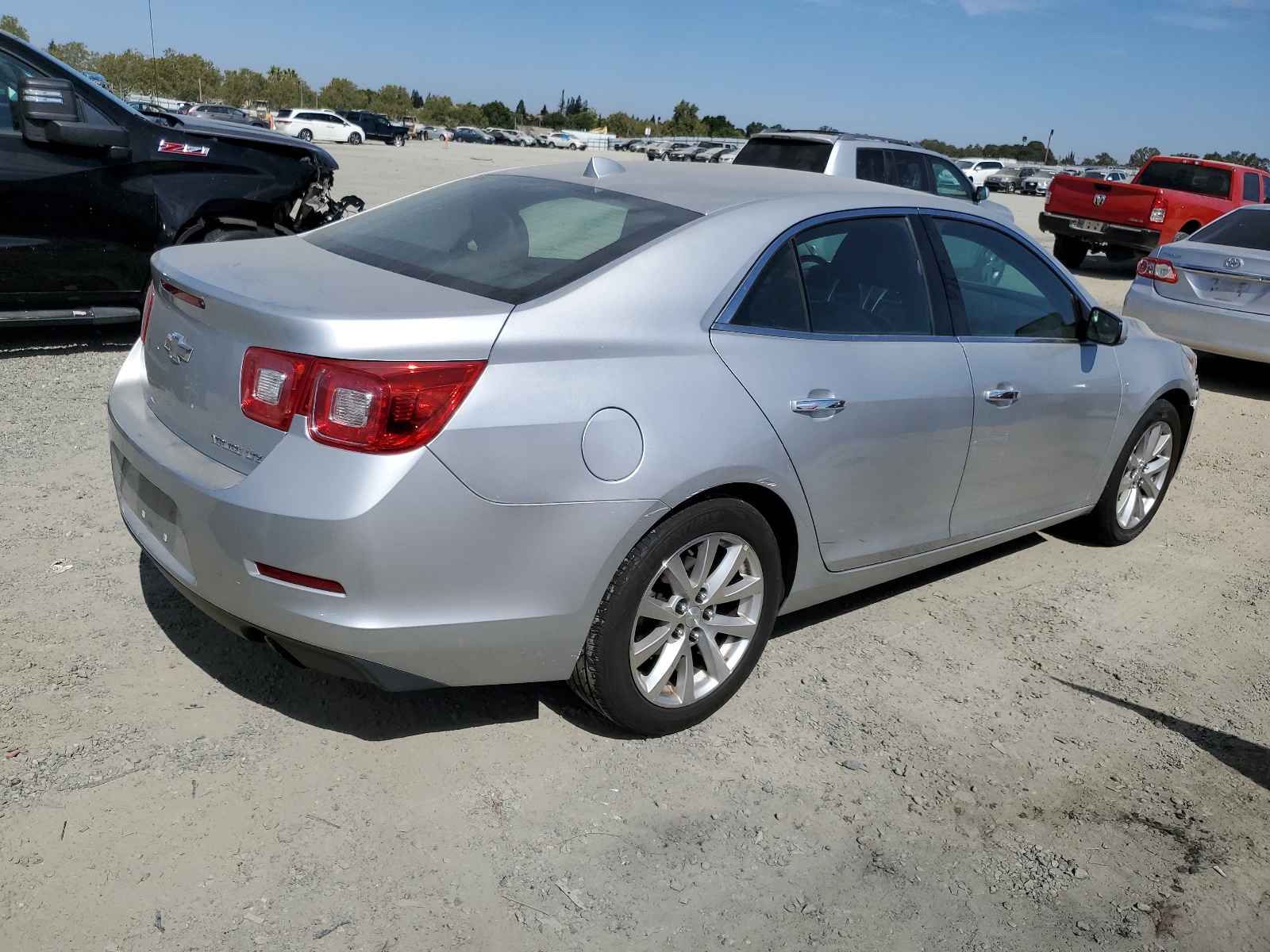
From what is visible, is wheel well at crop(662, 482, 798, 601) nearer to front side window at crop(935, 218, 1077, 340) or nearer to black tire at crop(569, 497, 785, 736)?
black tire at crop(569, 497, 785, 736)

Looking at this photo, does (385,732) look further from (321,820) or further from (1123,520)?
(1123,520)

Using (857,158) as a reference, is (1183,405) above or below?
below

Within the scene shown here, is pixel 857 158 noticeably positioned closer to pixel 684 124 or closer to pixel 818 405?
pixel 818 405

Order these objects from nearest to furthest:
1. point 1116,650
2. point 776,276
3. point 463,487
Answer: point 463,487 → point 776,276 → point 1116,650

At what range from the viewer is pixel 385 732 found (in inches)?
127

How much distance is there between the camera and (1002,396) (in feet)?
13.1

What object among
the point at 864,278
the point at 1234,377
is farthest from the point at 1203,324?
the point at 864,278

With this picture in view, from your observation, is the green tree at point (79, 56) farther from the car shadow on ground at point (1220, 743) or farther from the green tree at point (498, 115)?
the car shadow on ground at point (1220, 743)

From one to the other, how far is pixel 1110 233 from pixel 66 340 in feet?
43.8

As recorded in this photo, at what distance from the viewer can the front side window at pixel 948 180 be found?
12.2 m

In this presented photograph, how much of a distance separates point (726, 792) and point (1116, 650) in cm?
198

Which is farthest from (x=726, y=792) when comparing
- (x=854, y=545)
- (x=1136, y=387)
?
(x=1136, y=387)

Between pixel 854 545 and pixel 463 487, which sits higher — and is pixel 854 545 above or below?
below

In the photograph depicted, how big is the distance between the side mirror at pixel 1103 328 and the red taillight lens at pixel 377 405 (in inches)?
119
